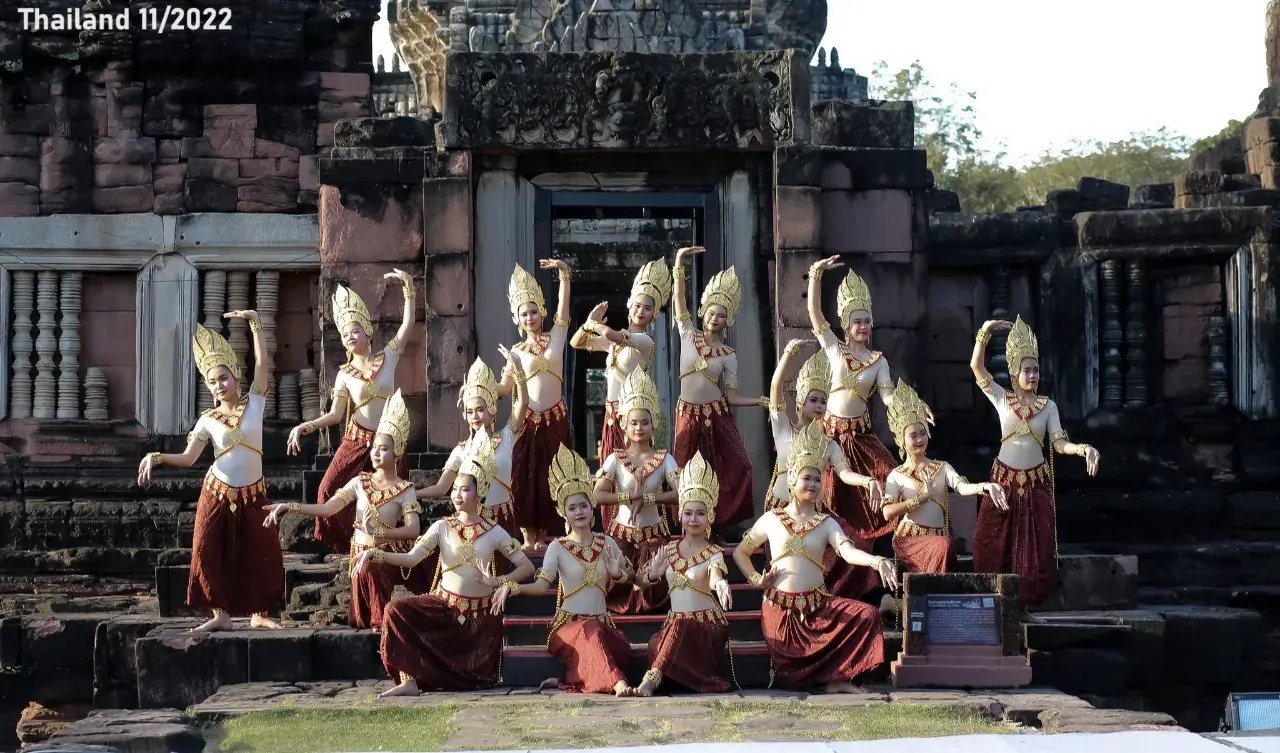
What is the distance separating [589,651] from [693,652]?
1.57 ft

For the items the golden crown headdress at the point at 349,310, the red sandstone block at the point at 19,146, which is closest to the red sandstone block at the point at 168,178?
the red sandstone block at the point at 19,146

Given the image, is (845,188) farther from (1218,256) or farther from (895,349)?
(1218,256)

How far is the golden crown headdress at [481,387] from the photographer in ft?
33.8

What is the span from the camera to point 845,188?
12477 millimetres

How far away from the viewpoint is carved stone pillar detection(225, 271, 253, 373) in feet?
45.3

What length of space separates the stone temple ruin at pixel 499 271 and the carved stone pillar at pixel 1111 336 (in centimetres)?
2

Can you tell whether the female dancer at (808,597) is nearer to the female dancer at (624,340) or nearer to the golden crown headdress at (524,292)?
the female dancer at (624,340)

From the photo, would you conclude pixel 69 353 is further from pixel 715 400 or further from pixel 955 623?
pixel 955 623

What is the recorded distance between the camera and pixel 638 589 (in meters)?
10.1

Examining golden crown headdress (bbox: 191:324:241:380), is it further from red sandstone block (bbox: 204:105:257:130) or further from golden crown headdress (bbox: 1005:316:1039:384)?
golden crown headdress (bbox: 1005:316:1039:384)

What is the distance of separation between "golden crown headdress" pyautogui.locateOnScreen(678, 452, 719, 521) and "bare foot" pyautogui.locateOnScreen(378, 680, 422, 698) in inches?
59.0

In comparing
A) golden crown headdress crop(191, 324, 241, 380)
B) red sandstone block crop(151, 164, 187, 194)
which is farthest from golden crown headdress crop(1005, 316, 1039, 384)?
red sandstone block crop(151, 164, 187, 194)

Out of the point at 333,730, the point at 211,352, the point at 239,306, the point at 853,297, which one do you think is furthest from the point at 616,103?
the point at 333,730

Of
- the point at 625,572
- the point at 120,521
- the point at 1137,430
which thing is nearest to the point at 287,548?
the point at 120,521
